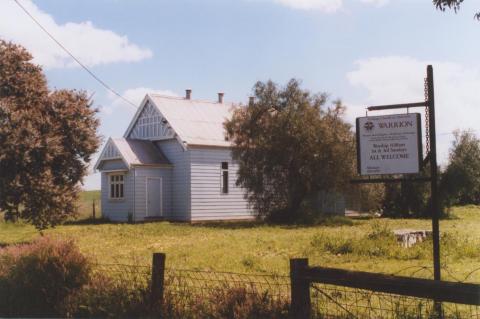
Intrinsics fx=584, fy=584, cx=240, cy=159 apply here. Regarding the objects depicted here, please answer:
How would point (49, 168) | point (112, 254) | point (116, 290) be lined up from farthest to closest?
point (49, 168) < point (112, 254) < point (116, 290)

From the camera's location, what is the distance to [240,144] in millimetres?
28156

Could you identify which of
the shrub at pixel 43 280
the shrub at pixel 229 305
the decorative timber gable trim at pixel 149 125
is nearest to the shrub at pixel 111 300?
the shrub at pixel 43 280

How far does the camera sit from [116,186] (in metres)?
31.2

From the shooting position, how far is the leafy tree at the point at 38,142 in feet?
53.4

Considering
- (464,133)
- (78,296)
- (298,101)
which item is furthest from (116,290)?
(464,133)

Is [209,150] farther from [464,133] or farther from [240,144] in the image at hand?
[464,133]

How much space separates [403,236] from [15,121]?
36.4 ft

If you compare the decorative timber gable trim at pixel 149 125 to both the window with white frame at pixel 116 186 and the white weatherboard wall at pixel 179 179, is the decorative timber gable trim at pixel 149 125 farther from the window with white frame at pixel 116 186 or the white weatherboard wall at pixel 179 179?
the window with white frame at pixel 116 186

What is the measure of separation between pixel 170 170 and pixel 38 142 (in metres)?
14.8

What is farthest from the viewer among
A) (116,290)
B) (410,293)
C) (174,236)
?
(174,236)

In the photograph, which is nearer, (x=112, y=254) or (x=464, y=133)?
(x=112, y=254)

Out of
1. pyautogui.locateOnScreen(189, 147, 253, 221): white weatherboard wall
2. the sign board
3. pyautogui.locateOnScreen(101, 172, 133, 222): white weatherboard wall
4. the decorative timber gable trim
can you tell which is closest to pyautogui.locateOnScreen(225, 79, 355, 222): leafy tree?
pyautogui.locateOnScreen(189, 147, 253, 221): white weatherboard wall

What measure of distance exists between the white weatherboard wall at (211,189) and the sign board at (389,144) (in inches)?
878

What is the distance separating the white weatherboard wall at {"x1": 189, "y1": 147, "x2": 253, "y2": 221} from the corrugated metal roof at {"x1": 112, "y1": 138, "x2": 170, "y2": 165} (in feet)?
6.31
